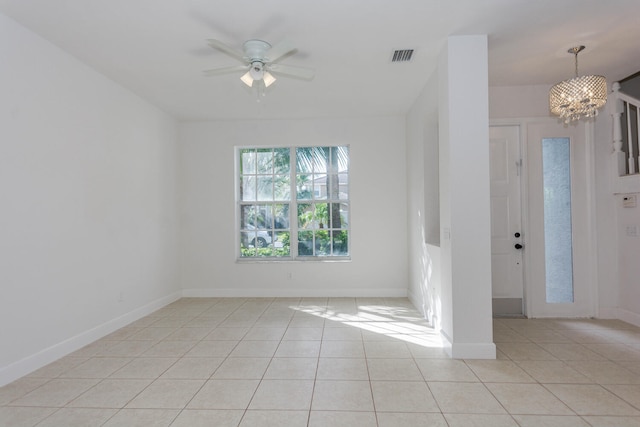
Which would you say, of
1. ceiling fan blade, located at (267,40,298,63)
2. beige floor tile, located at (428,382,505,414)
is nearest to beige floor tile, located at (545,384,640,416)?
beige floor tile, located at (428,382,505,414)

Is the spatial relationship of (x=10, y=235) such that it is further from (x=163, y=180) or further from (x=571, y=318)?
(x=571, y=318)

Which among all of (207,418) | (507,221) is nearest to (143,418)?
(207,418)

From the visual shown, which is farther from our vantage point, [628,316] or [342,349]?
[628,316]

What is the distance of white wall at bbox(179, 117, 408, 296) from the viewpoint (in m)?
5.48

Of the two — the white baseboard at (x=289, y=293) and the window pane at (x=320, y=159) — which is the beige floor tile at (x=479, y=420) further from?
the window pane at (x=320, y=159)

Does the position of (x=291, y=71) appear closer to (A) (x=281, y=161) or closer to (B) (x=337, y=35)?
(B) (x=337, y=35)

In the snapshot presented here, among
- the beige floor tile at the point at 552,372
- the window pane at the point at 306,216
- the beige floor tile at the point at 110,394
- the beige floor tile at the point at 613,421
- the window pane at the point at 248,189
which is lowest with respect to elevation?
the beige floor tile at the point at 552,372

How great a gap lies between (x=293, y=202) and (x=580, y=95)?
387 cm

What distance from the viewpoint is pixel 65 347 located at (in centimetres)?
321

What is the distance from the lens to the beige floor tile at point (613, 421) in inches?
80.7

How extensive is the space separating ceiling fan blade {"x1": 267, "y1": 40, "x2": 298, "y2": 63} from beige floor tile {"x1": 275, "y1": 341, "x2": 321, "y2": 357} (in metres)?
2.58

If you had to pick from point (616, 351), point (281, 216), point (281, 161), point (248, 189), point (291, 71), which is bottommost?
point (616, 351)

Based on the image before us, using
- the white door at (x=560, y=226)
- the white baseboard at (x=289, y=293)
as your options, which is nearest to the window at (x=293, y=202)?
the white baseboard at (x=289, y=293)

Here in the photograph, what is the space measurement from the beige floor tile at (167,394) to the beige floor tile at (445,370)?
5.70 ft
